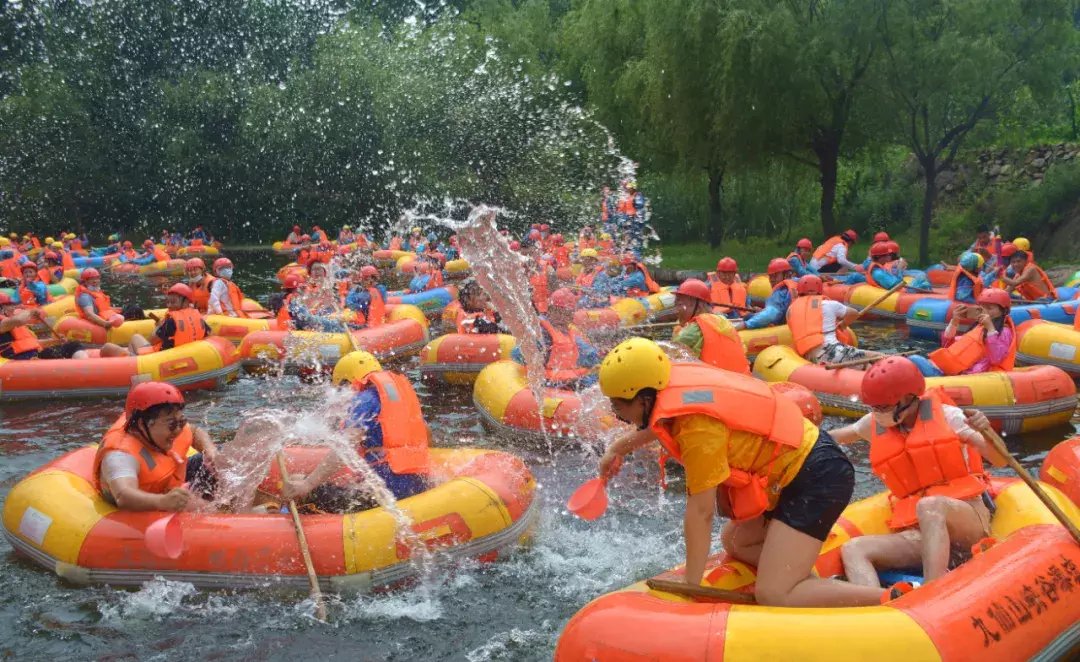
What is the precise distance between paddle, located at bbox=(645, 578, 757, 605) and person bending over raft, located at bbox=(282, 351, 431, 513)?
251cm

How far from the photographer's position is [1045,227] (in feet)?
66.8

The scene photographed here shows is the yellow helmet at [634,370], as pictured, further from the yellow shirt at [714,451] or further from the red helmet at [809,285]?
the red helmet at [809,285]

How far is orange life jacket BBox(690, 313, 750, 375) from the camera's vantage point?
7.86 m

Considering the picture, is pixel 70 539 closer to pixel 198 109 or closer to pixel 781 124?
pixel 781 124

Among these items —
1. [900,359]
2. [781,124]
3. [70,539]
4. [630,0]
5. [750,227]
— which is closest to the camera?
[900,359]

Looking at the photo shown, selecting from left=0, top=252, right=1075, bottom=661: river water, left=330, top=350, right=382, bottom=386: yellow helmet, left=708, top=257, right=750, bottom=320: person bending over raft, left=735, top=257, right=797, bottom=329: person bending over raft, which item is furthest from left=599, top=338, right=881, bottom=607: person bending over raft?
left=708, top=257, right=750, bottom=320: person bending over raft

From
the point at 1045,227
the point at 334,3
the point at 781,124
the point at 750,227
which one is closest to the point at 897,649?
the point at 781,124

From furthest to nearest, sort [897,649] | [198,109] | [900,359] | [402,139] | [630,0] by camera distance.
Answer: [198,109] < [402,139] < [630,0] < [900,359] < [897,649]

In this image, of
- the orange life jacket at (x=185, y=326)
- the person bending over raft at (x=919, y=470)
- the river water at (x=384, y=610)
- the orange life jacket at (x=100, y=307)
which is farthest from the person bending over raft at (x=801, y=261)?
the orange life jacket at (x=100, y=307)

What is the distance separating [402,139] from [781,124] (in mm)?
16186

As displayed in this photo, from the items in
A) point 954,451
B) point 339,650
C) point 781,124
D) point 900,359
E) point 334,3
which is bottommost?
point 339,650

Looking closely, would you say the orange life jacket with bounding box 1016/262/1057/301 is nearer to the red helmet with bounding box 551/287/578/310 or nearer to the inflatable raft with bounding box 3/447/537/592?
the red helmet with bounding box 551/287/578/310

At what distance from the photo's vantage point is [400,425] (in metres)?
6.44

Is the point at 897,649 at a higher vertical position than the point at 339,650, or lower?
higher
